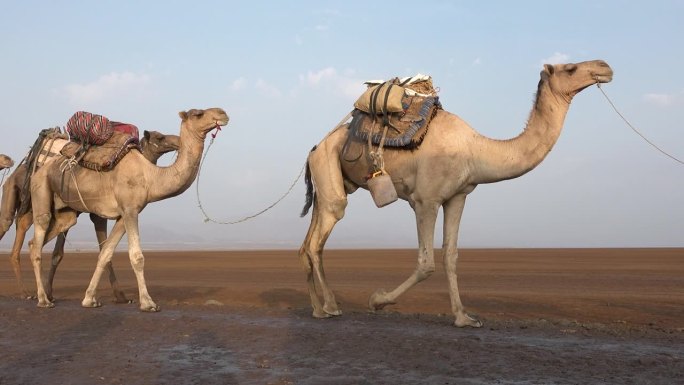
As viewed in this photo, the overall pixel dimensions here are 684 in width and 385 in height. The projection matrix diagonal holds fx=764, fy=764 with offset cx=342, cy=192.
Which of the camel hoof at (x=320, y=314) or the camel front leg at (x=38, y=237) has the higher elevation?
the camel front leg at (x=38, y=237)

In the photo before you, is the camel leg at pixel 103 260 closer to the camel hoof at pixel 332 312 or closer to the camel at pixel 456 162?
the camel at pixel 456 162

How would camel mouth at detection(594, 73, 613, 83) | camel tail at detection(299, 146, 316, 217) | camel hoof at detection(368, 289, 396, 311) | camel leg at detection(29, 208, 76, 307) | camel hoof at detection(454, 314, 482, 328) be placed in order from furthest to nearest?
camel leg at detection(29, 208, 76, 307)
camel tail at detection(299, 146, 316, 217)
camel hoof at detection(368, 289, 396, 311)
camel hoof at detection(454, 314, 482, 328)
camel mouth at detection(594, 73, 613, 83)

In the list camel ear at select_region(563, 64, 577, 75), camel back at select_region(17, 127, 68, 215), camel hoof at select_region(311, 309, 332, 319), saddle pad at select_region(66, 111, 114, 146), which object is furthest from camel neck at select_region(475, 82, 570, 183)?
camel back at select_region(17, 127, 68, 215)

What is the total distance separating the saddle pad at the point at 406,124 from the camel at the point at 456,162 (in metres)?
0.13

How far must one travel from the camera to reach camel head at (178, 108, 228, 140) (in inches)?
457

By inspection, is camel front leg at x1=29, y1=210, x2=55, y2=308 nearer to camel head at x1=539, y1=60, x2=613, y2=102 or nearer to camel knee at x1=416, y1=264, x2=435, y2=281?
camel knee at x1=416, y1=264, x2=435, y2=281

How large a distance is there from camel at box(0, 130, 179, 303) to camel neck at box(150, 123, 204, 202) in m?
1.73

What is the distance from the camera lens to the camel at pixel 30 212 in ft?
45.3

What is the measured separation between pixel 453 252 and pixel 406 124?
1741 millimetres

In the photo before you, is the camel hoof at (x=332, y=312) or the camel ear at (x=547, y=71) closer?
the camel ear at (x=547, y=71)

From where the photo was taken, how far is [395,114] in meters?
9.93

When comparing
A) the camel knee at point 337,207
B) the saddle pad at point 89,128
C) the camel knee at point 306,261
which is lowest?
the camel knee at point 306,261

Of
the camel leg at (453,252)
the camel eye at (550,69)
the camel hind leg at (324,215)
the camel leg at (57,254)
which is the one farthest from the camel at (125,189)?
the camel eye at (550,69)

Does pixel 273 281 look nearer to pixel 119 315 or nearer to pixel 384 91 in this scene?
pixel 119 315
